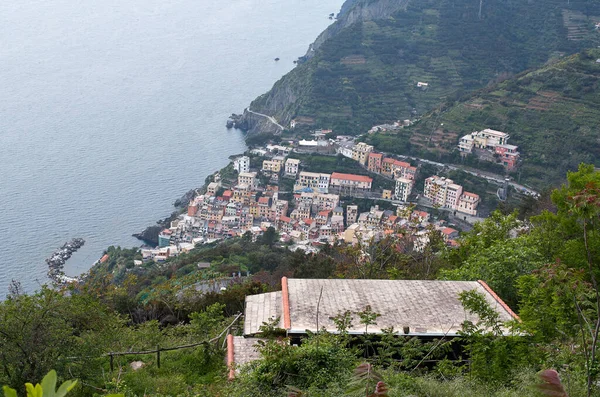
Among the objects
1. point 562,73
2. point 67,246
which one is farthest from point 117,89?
point 562,73

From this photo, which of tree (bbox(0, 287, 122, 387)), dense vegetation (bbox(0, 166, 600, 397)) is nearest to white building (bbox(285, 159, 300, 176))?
dense vegetation (bbox(0, 166, 600, 397))

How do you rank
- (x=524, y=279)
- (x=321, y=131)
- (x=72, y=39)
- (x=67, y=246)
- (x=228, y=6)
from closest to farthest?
(x=524, y=279), (x=67, y=246), (x=321, y=131), (x=72, y=39), (x=228, y=6)

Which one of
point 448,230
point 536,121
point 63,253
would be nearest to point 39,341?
point 63,253

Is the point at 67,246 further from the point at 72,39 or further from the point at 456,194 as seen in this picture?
the point at 72,39

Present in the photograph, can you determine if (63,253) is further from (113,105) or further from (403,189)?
(113,105)

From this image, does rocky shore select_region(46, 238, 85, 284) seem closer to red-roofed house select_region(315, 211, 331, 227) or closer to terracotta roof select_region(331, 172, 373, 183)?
red-roofed house select_region(315, 211, 331, 227)

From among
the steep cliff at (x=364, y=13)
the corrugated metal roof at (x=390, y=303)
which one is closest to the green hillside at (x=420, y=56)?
the steep cliff at (x=364, y=13)
